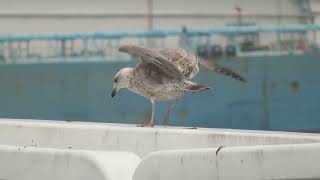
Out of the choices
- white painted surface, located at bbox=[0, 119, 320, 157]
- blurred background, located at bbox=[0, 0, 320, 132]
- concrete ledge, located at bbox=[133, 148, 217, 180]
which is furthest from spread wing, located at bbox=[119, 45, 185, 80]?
blurred background, located at bbox=[0, 0, 320, 132]

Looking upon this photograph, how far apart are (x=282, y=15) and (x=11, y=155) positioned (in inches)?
478

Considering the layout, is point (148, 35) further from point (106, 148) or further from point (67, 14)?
point (106, 148)

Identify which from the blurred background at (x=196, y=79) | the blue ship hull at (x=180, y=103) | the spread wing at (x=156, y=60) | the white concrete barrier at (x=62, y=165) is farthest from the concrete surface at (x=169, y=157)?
the blue ship hull at (x=180, y=103)

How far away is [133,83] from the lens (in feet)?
12.6

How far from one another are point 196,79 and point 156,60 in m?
6.29

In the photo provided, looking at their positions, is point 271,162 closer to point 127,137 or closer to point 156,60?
point 127,137

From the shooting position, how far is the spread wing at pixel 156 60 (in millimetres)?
3322

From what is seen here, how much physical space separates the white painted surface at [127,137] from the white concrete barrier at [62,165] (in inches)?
23.4

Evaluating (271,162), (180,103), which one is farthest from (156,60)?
(180,103)

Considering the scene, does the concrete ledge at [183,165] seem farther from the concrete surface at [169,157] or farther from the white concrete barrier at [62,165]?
the white concrete barrier at [62,165]

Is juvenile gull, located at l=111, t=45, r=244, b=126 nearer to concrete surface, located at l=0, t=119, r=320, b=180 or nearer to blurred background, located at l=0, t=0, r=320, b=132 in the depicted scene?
concrete surface, located at l=0, t=119, r=320, b=180

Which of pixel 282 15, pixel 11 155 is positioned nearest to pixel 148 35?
pixel 282 15

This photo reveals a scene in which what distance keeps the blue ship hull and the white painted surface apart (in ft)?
20.8

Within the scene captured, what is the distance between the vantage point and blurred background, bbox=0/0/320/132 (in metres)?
9.86
